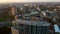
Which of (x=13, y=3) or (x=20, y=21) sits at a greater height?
(x=13, y=3)

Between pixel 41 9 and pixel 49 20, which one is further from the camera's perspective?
pixel 41 9

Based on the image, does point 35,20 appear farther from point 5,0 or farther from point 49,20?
point 5,0

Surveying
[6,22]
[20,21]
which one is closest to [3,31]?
[6,22]

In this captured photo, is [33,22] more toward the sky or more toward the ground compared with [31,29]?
more toward the sky

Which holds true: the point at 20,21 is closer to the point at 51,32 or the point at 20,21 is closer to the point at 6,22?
the point at 6,22

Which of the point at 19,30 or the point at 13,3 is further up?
the point at 13,3

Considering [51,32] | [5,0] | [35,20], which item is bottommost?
[51,32]

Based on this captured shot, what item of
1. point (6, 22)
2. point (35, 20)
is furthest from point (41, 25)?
point (6, 22)

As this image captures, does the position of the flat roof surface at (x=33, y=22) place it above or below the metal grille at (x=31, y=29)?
above

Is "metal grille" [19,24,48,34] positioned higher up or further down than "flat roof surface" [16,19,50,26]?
further down
